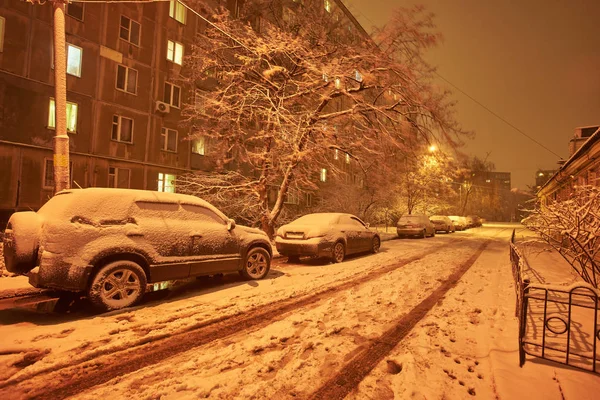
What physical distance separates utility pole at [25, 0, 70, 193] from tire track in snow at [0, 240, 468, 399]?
16.9ft

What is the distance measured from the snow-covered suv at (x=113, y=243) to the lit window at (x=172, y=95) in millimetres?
15814

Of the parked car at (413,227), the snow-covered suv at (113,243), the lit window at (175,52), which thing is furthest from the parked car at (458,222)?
the snow-covered suv at (113,243)

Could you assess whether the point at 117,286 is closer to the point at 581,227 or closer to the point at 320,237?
the point at 320,237

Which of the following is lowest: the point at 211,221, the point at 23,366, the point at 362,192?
the point at 23,366

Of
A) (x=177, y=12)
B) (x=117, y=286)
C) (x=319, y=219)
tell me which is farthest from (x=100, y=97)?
(x=117, y=286)

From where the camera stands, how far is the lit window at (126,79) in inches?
690

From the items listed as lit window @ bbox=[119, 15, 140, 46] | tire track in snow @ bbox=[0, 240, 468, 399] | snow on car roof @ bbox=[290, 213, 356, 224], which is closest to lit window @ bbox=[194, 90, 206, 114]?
lit window @ bbox=[119, 15, 140, 46]

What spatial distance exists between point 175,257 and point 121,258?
89 cm

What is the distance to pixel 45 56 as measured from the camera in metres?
14.7

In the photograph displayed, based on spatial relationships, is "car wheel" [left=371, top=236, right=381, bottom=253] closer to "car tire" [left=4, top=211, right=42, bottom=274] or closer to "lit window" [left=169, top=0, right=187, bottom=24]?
"car tire" [left=4, top=211, right=42, bottom=274]

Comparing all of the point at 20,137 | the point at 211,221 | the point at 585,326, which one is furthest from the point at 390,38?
the point at 20,137

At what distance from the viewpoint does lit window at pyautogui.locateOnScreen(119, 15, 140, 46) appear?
17578 mm

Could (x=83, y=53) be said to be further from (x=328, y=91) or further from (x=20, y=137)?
(x=328, y=91)

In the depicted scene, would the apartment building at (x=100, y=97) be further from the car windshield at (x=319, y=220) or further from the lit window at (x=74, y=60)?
the car windshield at (x=319, y=220)
